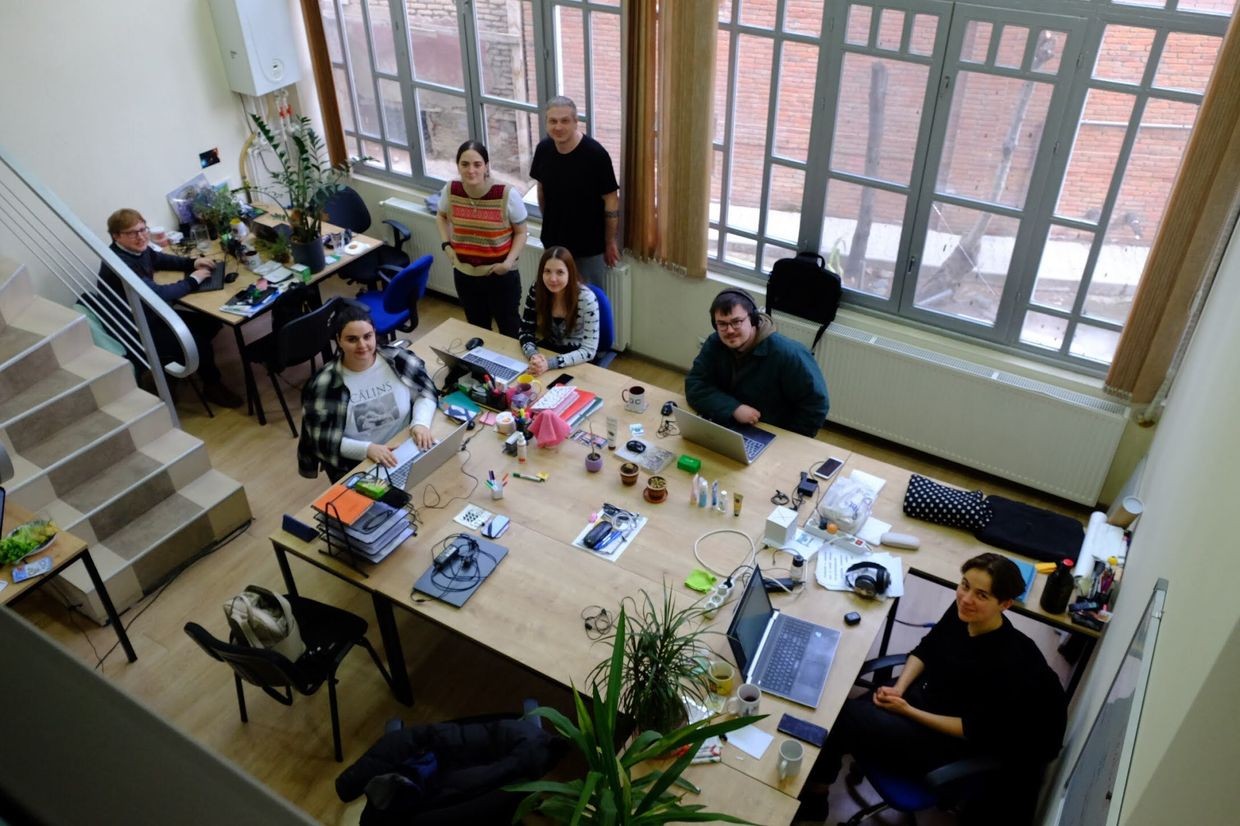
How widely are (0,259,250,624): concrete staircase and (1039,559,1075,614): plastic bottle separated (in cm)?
397

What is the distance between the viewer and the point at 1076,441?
192 inches

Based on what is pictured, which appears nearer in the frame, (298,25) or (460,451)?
(460,451)

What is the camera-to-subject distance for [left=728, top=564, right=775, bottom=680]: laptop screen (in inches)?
125

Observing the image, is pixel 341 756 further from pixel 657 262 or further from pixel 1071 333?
pixel 1071 333

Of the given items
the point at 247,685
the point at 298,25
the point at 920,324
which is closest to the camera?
the point at 247,685

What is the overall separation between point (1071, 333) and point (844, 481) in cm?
187

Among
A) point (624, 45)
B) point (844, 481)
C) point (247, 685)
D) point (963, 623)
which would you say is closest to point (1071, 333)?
point (844, 481)

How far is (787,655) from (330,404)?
91.1 inches

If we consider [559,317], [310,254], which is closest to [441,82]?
[310,254]

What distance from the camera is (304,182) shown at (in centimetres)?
629

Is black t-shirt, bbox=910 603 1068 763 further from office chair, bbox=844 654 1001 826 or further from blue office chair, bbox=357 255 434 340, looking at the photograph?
blue office chair, bbox=357 255 434 340

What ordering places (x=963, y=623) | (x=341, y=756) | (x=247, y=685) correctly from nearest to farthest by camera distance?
(x=963, y=623) < (x=341, y=756) < (x=247, y=685)

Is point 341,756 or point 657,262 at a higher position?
point 657,262

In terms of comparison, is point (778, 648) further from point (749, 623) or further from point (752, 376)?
point (752, 376)
